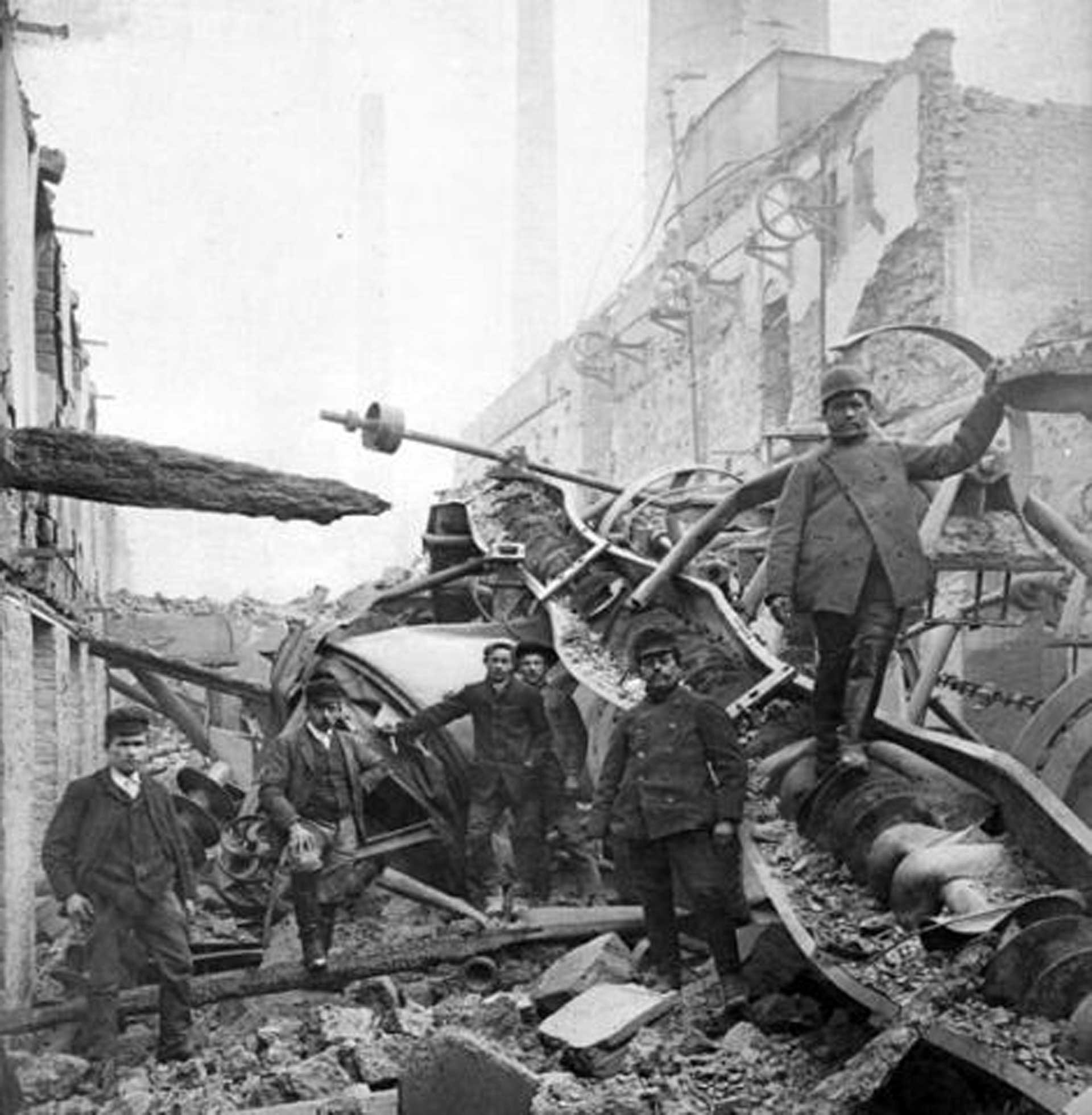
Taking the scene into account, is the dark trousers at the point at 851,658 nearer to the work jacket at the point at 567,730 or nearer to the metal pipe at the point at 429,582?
the work jacket at the point at 567,730

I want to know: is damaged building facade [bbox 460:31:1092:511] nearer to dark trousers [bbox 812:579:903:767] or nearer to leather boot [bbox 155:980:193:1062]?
dark trousers [bbox 812:579:903:767]

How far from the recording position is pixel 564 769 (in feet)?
22.8

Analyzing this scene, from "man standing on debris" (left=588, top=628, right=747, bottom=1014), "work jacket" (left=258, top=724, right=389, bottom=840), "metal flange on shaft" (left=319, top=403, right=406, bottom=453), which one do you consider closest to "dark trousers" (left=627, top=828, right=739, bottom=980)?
"man standing on debris" (left=588, top=628, right=747, bottom=1014)

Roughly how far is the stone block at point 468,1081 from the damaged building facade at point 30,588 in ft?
6.28

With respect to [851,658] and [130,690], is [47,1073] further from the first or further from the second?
[130,690]

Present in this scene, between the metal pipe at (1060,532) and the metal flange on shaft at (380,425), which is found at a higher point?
the metal flange on shaft at (380,425)

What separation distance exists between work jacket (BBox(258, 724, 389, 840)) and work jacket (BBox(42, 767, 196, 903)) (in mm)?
795

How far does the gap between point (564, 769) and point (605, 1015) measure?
2436 mm

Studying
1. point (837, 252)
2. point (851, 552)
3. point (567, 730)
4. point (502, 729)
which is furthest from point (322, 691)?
point (837, 252)

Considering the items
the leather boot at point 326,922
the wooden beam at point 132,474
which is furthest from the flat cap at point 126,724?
the leather boot at point 326,922

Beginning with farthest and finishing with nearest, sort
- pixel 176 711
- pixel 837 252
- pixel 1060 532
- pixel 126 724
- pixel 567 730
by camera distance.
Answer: pixel 837 252
pixel 176 711
pixel 567 730
pixel 1060 532
pixel 126 724

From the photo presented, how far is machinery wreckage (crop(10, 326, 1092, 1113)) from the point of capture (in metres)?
3.66

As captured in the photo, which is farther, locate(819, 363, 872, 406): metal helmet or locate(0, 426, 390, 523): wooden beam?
locate(819, 363, 872, 406): metal helmet

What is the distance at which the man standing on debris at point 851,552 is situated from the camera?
16.2 ft
